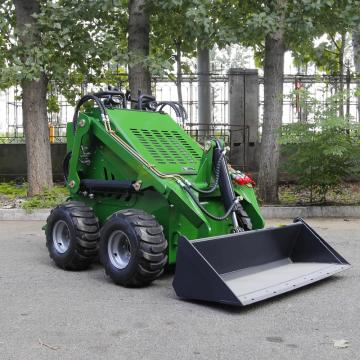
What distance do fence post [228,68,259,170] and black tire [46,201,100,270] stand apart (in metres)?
8.70

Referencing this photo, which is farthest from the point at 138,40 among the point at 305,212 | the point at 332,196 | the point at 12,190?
the point at 332,196

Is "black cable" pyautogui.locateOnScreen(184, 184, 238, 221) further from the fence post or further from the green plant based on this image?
the fence post

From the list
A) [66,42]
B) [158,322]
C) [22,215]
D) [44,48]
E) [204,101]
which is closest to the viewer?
[158,322]

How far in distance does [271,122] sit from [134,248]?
6.89m

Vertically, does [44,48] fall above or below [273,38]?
below

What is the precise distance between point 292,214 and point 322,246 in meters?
4.86

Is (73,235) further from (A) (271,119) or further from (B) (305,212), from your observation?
(A) (271,119)

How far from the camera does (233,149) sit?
49.9ft

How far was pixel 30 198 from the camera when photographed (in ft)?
40.7

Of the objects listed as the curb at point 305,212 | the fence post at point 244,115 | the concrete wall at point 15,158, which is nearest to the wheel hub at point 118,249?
the curb at point 305,212

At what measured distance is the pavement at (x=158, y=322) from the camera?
4094mm

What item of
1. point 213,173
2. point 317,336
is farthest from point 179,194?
point 317,336

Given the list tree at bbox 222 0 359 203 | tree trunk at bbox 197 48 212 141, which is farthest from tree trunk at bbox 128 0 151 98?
tree trunk at bbox 197 48 212 141

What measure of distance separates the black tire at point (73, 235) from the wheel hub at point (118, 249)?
1.75ft
